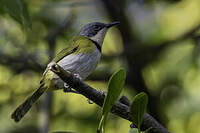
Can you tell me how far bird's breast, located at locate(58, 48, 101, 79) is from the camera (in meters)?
3.25

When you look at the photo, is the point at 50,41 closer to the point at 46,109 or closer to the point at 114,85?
the point at 46,109

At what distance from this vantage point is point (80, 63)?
3.29m

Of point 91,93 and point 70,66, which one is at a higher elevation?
point 91,93

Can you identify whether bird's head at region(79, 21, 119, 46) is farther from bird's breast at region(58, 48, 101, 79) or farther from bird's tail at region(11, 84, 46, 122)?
bird's tail at region(11, 84, 46, 122)

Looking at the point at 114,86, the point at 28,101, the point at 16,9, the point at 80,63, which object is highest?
the point at 16,9

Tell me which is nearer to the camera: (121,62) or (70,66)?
(70,66)

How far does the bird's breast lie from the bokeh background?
66cm

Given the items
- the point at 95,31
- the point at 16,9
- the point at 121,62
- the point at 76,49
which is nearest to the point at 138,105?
the point at 16,9

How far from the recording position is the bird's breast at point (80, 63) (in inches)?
128

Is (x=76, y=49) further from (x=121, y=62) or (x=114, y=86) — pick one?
(x=114, y=86)

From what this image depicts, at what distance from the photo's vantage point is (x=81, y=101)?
4.34m

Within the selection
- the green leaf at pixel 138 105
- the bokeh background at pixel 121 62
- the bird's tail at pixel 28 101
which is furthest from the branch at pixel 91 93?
the bokeh background at pixel 121 62

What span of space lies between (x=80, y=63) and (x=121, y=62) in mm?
1332

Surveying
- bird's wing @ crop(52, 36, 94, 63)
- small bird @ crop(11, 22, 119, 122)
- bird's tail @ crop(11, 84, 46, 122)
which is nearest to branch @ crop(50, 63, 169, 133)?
small bird @ crop(11, 22, 119, 122)
